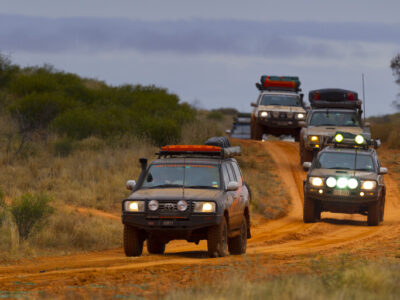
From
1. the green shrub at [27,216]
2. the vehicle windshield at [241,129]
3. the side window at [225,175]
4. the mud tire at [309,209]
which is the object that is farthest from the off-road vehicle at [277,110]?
the side window at [225,175]

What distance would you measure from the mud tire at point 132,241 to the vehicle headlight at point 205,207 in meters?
1.14

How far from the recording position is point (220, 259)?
12547mm

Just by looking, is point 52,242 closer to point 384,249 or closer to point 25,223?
point 25,223

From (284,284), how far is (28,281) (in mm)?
3916

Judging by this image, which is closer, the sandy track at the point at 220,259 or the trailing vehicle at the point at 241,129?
the sandy track at the point at 220,259

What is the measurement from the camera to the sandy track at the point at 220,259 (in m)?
10.6

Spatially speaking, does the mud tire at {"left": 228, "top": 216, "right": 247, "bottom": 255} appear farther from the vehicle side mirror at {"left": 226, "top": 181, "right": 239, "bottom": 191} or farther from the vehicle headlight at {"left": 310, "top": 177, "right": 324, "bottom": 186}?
the vehicle headlight at {"left": 310, "top": 177, "right": 324, "bottom": 186}

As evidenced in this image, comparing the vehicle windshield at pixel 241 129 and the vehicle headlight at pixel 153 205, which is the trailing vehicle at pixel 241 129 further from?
the vehicle headlight at pixel 153 205

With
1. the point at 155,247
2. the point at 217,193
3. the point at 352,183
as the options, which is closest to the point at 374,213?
the point at 352,183

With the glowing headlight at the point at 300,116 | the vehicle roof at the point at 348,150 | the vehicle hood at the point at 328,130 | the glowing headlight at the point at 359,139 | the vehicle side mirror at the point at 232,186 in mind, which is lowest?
the vehicle side mirror at the point at 232,186

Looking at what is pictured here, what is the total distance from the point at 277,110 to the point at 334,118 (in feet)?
14.3

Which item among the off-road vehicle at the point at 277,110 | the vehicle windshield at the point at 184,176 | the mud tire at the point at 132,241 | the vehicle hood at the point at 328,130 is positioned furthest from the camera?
the off-road vehicle at the point at 277,110

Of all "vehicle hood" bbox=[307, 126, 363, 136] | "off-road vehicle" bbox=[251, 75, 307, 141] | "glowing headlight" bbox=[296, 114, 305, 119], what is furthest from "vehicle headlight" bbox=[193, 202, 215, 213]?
"glowing headlight" bbox=[296, 114, 305, 119]

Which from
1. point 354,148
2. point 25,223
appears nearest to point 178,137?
point 354,148
